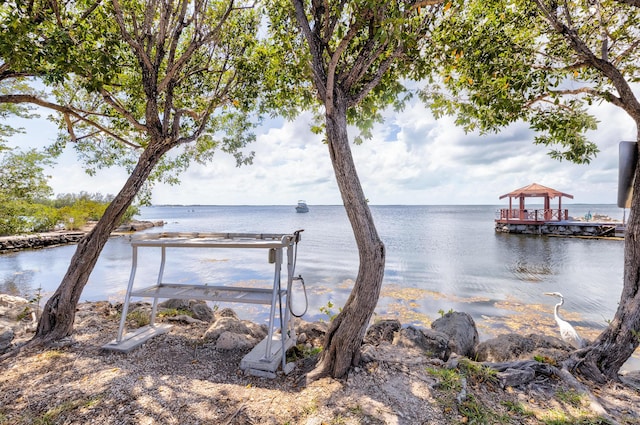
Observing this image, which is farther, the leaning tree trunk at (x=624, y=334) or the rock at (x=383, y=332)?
the rock at (x=383, y=332)

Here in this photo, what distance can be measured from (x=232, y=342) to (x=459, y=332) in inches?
144

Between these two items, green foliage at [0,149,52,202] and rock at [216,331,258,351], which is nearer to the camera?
rock at [216,331,258,351]

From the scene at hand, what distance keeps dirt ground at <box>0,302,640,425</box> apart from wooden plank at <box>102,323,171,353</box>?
0.08 metres

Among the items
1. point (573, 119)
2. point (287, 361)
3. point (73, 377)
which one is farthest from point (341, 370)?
point (573, 119)

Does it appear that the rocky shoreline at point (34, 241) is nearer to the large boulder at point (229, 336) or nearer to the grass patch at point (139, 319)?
the grass patch at point (139, 319)

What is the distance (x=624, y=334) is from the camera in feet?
9.87

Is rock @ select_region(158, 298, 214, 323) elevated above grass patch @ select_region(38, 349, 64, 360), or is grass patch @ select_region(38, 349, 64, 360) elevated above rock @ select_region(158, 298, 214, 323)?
grass patch @ select_region(38, 349, 64, 360)

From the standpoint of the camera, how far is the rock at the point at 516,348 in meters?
3.95

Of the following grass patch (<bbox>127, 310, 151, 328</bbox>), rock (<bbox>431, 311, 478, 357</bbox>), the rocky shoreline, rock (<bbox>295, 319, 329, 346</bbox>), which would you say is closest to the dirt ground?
rock (<bbox>295, 319, 329, 346</bbox>)

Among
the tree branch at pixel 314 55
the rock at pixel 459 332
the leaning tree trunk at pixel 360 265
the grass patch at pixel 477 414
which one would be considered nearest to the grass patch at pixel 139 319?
the leaning tree trunk at pixel 360 265

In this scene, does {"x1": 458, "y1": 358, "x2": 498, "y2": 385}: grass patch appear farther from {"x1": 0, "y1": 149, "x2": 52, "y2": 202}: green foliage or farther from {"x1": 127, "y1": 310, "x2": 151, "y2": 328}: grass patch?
{"x1": 0, "y1": 149, "x2": 52, "y2": 202}: green foliage

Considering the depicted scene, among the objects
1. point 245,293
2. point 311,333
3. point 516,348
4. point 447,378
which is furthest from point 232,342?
point 516,348

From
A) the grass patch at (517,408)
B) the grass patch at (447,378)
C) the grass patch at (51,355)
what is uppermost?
the grass patch at (447,378)

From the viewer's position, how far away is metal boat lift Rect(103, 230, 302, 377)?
2818 millimetres
